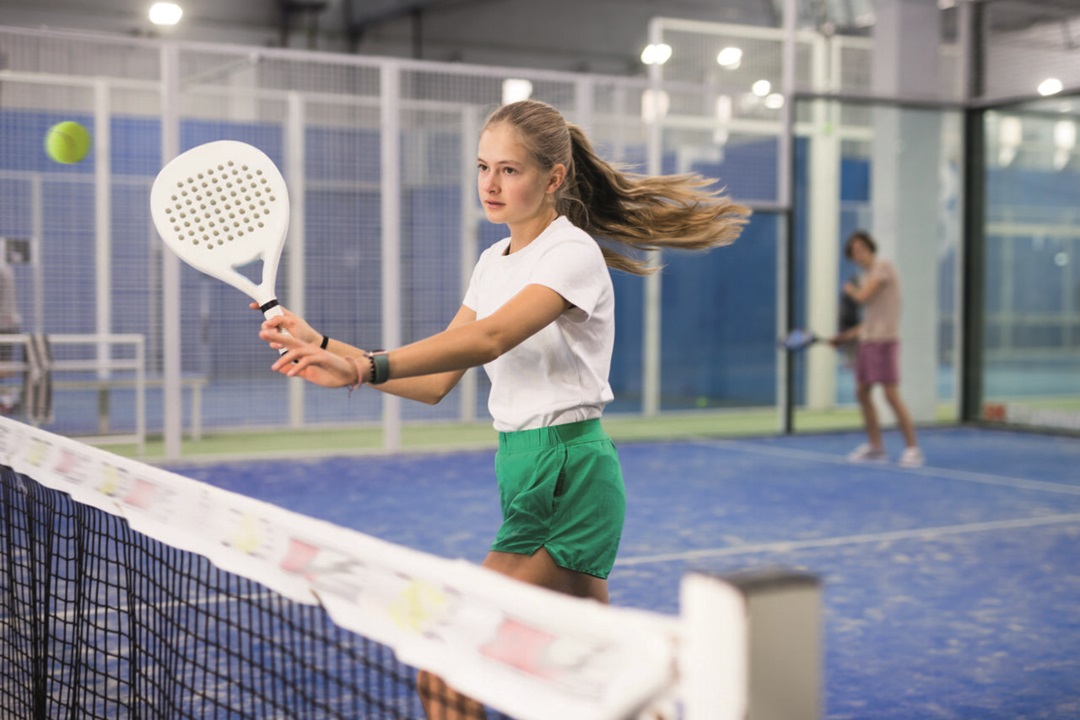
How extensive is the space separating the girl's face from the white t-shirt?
3.0 inches

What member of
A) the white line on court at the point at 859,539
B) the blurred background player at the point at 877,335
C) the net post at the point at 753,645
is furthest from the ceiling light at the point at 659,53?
the net post at the point at 753,645

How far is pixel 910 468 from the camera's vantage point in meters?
9.02

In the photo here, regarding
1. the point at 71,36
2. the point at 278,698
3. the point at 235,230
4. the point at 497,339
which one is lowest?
the point at 278,698

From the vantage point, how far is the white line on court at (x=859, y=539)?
18.9ft

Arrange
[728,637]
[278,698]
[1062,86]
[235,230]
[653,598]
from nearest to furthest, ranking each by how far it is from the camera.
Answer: [728,637]
[235,230]
[278,698]
[653,598]
[1062,86]

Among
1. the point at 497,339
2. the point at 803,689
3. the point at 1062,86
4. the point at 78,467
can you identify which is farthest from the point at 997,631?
the point at 1062,86

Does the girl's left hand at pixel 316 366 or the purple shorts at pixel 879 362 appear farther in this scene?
the purple shorts at pixel 879 362

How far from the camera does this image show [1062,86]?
11.1 metres

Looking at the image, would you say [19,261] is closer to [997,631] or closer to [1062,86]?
[997,631]

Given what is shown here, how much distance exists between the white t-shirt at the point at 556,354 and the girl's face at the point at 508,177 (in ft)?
0.25

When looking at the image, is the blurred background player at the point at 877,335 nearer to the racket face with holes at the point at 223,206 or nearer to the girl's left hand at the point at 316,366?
the racket face with holes at the point at 223,206

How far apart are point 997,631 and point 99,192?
657cm

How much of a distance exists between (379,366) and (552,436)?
1.92 ft

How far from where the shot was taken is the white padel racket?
2348 millimetres
